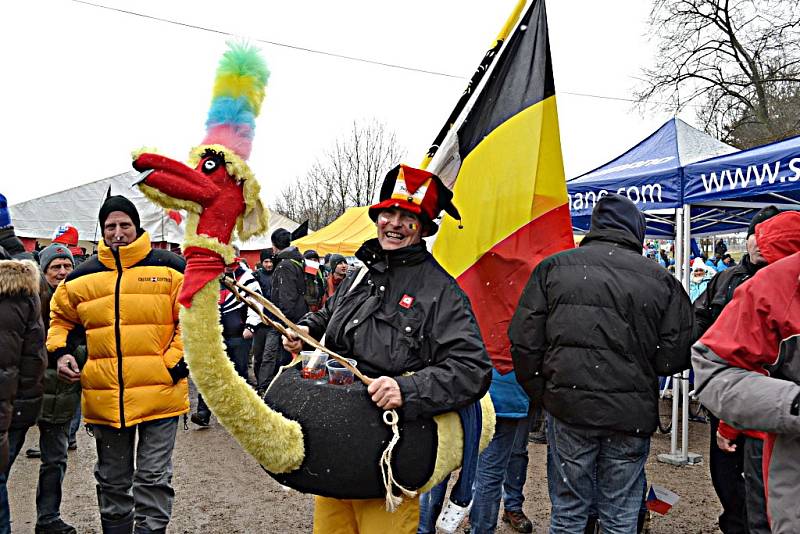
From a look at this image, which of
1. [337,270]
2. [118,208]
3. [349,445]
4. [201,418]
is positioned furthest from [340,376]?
[337,270]

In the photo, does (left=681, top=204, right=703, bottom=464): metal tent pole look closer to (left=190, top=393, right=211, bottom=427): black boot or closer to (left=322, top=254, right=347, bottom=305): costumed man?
(left=322, top=254, right=347, bottom=305): costumed man

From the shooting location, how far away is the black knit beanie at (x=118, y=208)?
364 cm

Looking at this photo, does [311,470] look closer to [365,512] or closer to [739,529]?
[365,512]

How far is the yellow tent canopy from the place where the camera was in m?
16.9

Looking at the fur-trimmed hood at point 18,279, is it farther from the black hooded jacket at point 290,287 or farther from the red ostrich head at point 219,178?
the black hooded jacket at point 290,287

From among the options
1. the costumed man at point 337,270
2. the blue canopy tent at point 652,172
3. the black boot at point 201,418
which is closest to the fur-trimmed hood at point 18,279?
the black boot at point 201,418

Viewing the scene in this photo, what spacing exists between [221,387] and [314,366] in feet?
1.35

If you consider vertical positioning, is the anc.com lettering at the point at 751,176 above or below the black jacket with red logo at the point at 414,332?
above

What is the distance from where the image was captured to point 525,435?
435cm

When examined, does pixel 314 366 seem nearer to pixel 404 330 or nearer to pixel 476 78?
pixel 404 330

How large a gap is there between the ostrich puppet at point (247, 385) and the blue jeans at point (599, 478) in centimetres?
114

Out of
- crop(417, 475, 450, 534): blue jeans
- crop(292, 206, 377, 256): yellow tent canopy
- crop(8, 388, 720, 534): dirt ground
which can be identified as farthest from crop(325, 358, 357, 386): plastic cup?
crop(292, 206, 377, 256): yellow tent canopy

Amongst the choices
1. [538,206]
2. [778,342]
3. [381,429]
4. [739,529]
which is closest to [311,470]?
[381,429]

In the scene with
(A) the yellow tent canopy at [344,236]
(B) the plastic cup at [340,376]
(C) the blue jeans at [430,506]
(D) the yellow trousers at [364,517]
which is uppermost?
(A) the yellow tent canopy at [344,236]
